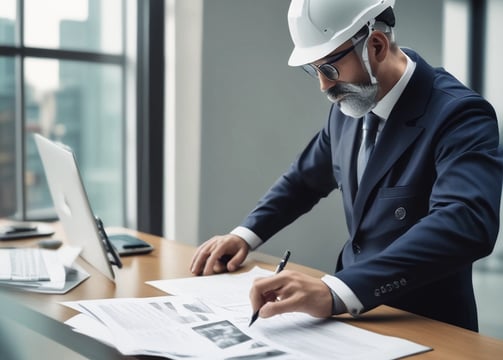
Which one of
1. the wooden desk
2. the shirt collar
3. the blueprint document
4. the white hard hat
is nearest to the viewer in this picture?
the blueprint document

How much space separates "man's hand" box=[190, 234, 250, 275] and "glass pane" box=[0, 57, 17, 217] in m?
1.45

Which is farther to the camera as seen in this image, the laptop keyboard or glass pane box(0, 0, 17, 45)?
glass pane box(0, 0, 17, 45)

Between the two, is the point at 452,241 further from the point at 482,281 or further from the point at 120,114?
the point at 482,281

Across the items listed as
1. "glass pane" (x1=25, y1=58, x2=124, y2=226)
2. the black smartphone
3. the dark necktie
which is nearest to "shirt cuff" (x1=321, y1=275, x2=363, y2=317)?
the dark necktie

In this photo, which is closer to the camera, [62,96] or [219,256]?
[219,256]

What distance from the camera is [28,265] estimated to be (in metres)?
1.68

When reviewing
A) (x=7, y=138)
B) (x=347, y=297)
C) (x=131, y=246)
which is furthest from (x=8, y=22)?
(x=347, y=297)

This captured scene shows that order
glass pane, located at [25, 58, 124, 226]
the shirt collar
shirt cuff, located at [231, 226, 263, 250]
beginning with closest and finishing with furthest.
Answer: the shirt collar < shirt cuff, located at [231, 226, 263, 250] < glass pane, located at [25, 58, 124, 226]

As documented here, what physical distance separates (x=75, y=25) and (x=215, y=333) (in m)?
2.29

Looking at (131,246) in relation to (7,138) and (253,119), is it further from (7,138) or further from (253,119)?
(253,119)

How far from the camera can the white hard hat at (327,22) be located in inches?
59.4

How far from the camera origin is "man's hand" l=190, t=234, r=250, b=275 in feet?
5.56

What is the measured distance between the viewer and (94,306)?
1.33m

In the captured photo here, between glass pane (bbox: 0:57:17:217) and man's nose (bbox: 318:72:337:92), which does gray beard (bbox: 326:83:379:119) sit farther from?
glass pane (bbox: 0:57:17:217)
